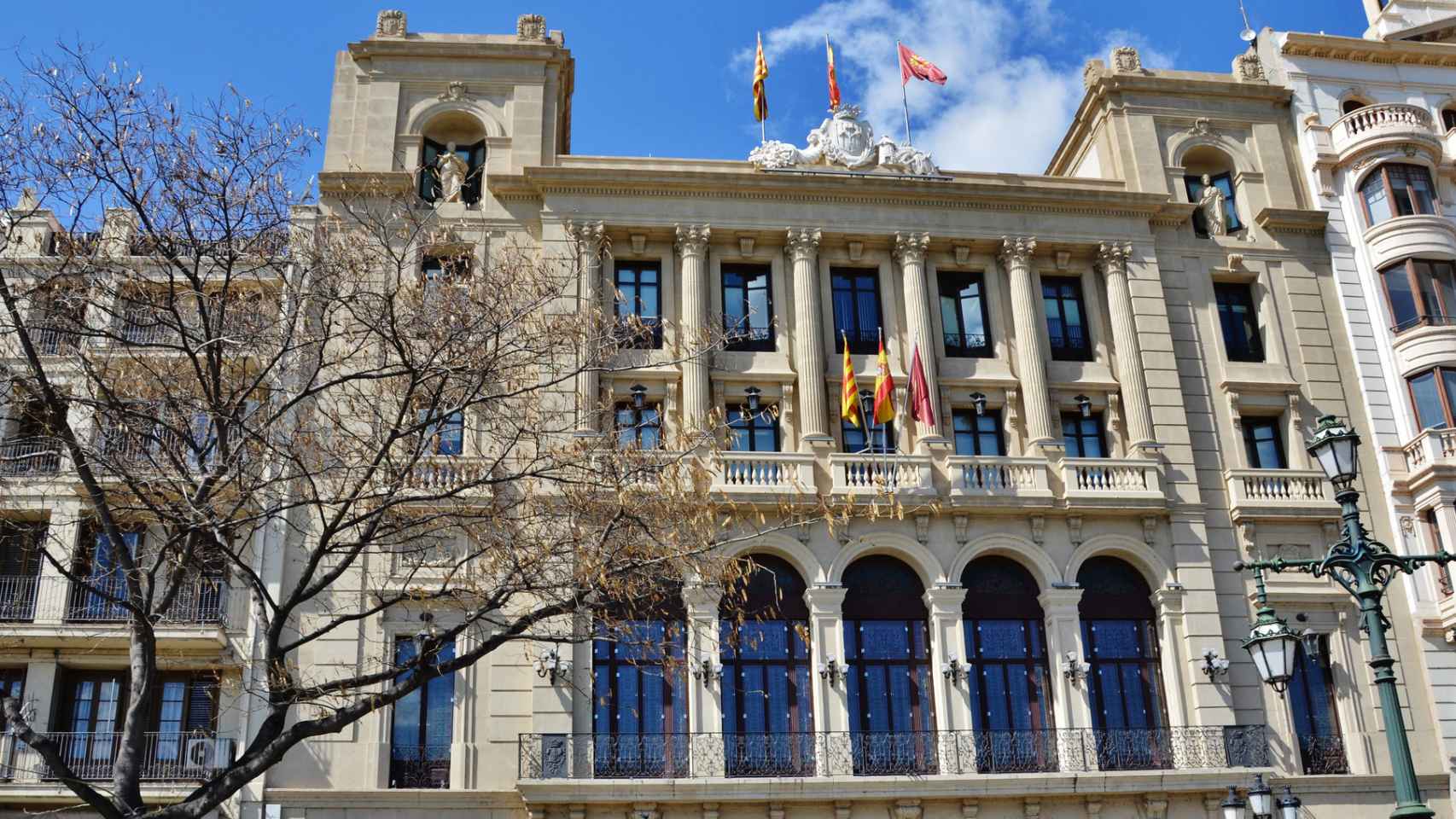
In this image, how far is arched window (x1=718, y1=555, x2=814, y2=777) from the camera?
27.3 meters

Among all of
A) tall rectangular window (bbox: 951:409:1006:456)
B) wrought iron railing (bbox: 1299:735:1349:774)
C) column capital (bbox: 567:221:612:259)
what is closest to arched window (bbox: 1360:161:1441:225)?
tall rectangular window (bbox: 951:409:1006:456)

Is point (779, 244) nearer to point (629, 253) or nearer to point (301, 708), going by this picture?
point (629, 253)

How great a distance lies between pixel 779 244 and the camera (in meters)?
32.7

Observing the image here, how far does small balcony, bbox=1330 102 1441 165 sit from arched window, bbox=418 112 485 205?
2159 cm

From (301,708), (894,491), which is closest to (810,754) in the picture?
(894,491)

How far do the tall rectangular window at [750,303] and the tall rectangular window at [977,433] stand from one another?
4.67 meters

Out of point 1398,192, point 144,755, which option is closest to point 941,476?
point 1398,192

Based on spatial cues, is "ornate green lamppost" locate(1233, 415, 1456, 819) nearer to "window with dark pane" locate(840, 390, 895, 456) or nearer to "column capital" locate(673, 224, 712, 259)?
"window with dark pane" locate(840, 390, 895, 456)

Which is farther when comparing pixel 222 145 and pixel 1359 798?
pixel 1359 798

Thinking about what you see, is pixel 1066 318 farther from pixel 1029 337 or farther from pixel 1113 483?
pixel 1113 483

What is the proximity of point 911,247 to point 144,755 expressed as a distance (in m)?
19.8

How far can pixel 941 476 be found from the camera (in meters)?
30.0

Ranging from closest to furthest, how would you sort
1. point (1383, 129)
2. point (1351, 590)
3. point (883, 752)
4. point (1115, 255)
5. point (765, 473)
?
1. point (1351, 590)
2. point (883, 752)
3. point (765, 473)
4. point (1115, 255)
5. point (1383, 129)

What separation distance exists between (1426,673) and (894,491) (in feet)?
40.4
